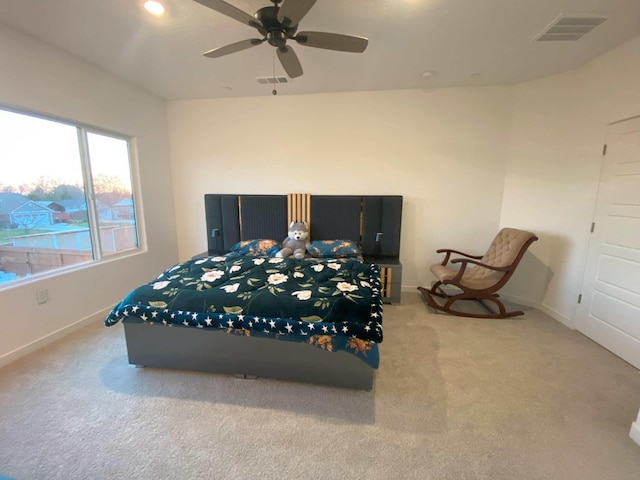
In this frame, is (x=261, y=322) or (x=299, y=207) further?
(x=299, y=207)

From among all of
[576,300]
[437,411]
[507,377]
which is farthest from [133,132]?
[576,300]

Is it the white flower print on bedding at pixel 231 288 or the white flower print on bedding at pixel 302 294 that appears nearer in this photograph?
the white flower print on bedding at pixel 302 294

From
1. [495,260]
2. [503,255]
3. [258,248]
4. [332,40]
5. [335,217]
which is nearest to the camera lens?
[332,40]

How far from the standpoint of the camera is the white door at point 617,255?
229 cm

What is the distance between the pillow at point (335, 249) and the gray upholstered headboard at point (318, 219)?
0.28 meters

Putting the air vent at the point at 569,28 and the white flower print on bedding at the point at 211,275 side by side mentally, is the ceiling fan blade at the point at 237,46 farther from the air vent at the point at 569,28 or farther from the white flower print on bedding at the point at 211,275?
the air vent at the point at 569,28

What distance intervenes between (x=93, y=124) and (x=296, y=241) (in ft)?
8.44

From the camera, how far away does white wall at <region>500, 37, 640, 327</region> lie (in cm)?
248

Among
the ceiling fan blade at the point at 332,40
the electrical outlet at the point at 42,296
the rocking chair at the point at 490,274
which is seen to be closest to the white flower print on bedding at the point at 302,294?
the ceiling fan blade at the point at 332,40

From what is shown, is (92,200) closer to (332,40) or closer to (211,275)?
(211,275)

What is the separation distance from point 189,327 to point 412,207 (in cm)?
306

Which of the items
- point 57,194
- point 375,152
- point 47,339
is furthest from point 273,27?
point 47,339

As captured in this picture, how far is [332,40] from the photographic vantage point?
1.81 metres

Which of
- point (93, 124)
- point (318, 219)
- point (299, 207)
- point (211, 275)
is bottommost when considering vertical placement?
point (211, 275)
